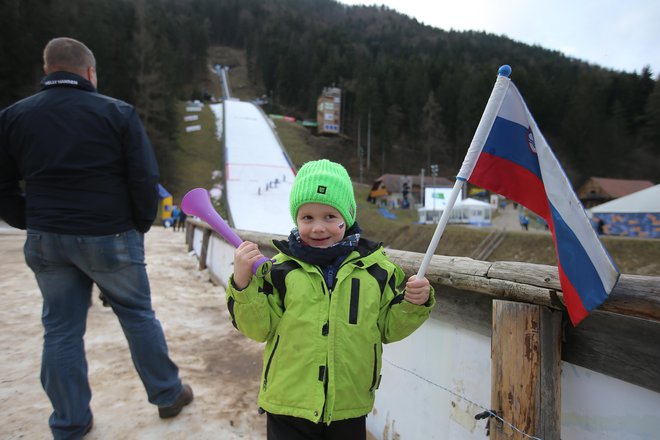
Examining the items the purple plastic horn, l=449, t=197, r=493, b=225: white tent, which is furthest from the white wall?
l=449, t=197, r=493, b=225: white tent

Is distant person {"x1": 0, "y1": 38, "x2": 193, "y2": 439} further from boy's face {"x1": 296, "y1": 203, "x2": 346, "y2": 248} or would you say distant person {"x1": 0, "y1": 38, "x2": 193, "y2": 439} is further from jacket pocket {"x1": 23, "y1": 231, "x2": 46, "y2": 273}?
boy's face {"x1": 296, "y1": 203, "x2": 346, "y2": 248}

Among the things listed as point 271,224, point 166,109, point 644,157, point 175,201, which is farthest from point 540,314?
point 644,157

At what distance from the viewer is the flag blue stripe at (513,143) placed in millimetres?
1460

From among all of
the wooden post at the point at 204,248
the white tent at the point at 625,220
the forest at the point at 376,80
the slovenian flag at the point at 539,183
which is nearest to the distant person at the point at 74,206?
Result: the slovenian flag at the point at 539,183

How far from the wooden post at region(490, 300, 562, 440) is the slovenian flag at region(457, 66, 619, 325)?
7.5 inches

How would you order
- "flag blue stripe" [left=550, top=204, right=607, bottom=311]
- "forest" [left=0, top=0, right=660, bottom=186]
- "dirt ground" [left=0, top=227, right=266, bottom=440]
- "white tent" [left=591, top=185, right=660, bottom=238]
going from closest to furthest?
1. "flag blue stripe" [left=550, top=204, right=607, bottom=311]
2. "dirt ground" [left=0, top=227, right=266, bottom=440]
3. "white tent" [left=591, top=185, right=660, bottom=238]
4. "forest" [left=0, top=0, right=660, bottom=186]

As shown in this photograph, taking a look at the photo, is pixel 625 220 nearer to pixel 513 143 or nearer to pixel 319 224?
pixel 513 143

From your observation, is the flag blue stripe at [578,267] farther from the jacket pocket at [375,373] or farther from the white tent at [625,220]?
the white tent at [625,220]

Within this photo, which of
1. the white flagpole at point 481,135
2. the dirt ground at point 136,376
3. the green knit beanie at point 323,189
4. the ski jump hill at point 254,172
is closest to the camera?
the white flagpole at point 481,135

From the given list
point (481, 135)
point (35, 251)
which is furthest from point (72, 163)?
point (481, 135)

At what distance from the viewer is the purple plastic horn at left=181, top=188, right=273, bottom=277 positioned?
1.48 metres

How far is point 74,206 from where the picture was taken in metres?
2.01

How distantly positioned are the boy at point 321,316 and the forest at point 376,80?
23.1 meters

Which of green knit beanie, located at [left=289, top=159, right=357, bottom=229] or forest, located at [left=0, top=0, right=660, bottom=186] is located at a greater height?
forest, located at [left=0, top=0, right=660, bottom=186]
